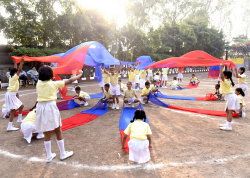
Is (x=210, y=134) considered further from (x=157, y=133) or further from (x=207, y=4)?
(x=207, y=4)

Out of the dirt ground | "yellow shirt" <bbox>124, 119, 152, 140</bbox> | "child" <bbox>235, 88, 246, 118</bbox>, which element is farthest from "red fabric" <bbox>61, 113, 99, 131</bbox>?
"child" <bbox>235, 88, 246, 118</bbox>

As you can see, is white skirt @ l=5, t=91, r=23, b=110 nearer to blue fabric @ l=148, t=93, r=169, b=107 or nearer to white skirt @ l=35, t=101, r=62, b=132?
white skirt @ l=35, t=101, r=62, b=132

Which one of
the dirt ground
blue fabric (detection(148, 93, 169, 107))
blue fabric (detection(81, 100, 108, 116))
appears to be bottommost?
the dirt ground

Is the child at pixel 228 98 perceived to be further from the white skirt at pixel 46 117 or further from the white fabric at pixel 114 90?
the white skirt at pixel 46 117

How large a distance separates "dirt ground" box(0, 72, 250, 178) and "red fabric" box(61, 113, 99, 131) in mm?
258

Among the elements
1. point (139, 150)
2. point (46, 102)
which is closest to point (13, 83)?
point (46, 102)

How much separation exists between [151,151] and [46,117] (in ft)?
7.40

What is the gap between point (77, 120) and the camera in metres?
5.39

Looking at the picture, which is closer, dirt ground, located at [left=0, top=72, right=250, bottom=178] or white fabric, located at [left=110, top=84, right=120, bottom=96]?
dirt ground, located at [left=0, top=72, right=250, bottom=178]

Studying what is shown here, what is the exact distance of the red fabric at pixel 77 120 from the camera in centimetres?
495

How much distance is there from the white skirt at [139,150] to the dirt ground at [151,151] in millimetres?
122

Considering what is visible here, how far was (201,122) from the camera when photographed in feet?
16.8

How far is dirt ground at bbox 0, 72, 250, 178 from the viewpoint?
9.18 feet

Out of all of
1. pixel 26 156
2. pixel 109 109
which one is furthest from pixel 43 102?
pixel 109 109
